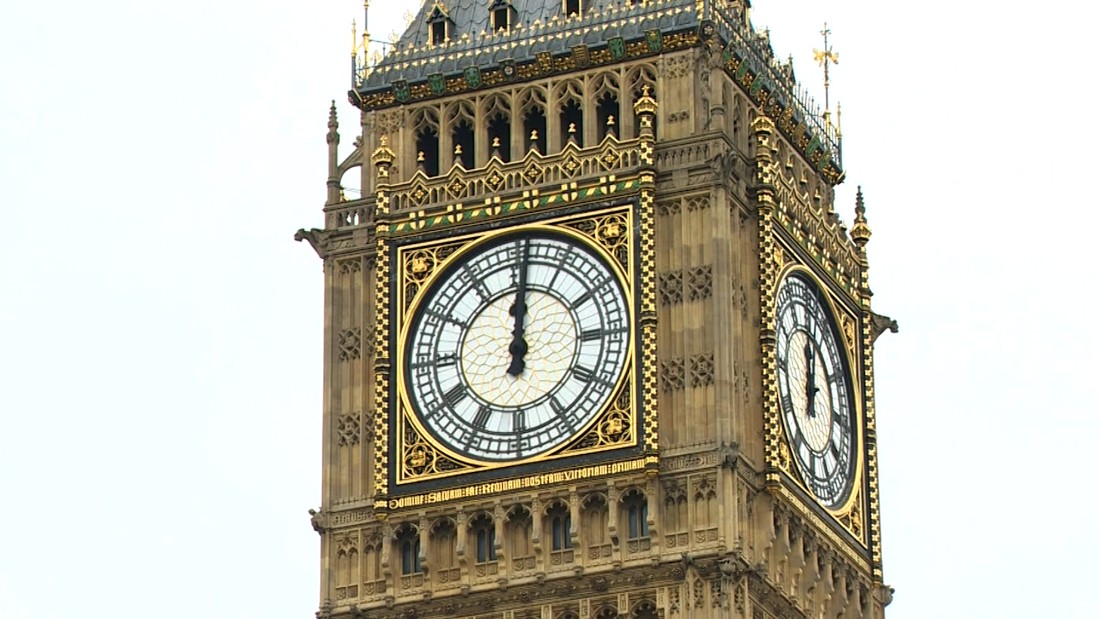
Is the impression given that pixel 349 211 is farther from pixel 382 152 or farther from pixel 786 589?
pixel 786 589

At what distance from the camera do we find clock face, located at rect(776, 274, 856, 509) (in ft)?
229

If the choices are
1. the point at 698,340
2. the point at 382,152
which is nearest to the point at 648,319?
the point at 698,340

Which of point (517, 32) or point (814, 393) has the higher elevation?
point (517, 32)

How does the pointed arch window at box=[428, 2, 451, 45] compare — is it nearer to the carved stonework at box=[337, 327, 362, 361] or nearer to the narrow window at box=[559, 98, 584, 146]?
the narrow window at box=[559, 98, 584, 146]

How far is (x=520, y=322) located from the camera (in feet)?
227

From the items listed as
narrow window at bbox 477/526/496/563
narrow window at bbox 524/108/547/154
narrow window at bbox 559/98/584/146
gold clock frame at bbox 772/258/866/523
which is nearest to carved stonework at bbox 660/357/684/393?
gold clock frame at bbox 772/258/866/523

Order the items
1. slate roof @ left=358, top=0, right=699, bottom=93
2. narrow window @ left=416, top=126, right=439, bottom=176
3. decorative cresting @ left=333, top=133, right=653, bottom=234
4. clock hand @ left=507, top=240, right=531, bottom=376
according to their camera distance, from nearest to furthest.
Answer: clock hand @ left=507, top=240, right=531, bottom=376
decorative cresting @ left=333, top=133, right=653, bottom=234
slate roof @ left=358, top=0, right=699, bottom=93
narrow window @ left=416, top=126, right=439, bottom=176

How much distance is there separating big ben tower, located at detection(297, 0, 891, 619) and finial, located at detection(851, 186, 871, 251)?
0.42 metres

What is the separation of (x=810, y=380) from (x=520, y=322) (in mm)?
4396

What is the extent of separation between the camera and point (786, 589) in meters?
68.3

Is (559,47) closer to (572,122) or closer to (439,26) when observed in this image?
(572,122)

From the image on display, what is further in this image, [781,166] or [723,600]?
[781,166]

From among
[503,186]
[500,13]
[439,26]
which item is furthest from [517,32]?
[503,186]

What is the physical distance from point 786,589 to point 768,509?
1.16 m
